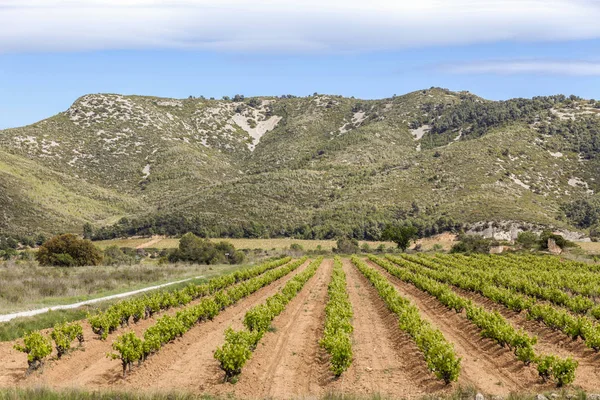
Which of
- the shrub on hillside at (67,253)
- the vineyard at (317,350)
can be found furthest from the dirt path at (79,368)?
the shrub on hillside at (67,253)

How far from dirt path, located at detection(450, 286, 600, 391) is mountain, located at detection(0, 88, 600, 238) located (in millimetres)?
64509

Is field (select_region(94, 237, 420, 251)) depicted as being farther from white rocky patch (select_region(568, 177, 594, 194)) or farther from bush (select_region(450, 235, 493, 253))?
white rocky patch (select_region(568, 177, 594, 194))

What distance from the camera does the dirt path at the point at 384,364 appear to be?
1498 cm

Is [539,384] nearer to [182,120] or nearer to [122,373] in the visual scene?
[122,373]

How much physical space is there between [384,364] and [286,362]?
287 cm

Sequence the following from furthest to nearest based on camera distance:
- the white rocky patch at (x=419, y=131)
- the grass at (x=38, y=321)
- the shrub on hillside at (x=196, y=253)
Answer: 1. the white rocky patch at (x=419, y=131)
2. the shrub on hillside at (x=196, y=253)
3. the grass at (x=38, y=321)

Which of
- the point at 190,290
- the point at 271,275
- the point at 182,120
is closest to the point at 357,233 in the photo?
the point at 271,275

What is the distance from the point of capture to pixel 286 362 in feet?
58.1

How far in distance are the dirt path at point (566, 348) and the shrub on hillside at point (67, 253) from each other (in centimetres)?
3997

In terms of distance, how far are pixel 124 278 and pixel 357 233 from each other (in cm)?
5645

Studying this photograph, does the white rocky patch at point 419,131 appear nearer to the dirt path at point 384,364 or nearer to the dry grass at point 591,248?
the dry grass at point 591,248

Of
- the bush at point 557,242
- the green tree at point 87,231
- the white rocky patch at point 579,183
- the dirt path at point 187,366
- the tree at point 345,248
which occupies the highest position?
the white rocky patch at point 579,183

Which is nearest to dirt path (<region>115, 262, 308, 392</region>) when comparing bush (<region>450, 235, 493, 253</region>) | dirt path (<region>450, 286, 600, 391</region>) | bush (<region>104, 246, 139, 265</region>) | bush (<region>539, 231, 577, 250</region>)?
dirt path (<region>450, 286, 600, 391</region>)

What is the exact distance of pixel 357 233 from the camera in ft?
314
